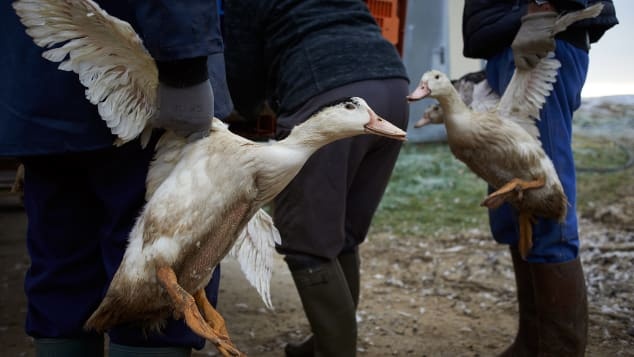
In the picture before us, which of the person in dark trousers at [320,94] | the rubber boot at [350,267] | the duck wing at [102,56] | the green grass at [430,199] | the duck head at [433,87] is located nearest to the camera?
the duck wing at [102,56]

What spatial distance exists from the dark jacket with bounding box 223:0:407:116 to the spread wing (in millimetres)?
380

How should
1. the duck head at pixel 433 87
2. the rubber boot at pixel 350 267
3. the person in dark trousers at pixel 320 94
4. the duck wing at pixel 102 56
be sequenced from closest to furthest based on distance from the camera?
the duck wing at pixel 102 56 < the person in dark trousers at pixel 320 94 < the duck head at pixel 433 87 < the rubber boot at pixel 350 267

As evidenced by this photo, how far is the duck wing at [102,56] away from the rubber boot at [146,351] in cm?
50

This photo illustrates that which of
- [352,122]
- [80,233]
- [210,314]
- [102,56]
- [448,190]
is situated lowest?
[448,190]

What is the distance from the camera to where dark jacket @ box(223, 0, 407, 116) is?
233 cm

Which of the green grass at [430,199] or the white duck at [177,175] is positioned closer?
the white duck at [177,175]

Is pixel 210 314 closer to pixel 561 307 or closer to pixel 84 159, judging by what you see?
pixel 84 159

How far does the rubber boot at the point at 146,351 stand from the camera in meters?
1.75

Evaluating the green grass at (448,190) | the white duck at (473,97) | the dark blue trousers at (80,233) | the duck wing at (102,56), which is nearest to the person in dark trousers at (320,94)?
the white duck at (473,97)

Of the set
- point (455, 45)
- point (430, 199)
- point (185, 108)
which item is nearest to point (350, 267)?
point (185, 108)

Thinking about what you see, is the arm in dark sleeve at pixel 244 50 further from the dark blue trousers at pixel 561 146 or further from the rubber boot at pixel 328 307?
the dark blue trousers at pixel 561 146

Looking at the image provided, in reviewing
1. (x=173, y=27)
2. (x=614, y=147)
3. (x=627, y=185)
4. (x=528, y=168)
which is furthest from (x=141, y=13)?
(x=614, y=147)

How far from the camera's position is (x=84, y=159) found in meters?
1.74

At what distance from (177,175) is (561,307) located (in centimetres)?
153
